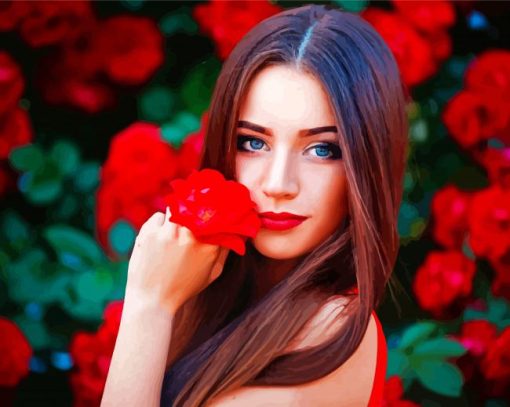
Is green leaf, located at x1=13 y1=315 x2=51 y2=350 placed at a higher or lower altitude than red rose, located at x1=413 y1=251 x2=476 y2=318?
lower

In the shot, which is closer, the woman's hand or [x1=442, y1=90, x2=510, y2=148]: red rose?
the woman's hand

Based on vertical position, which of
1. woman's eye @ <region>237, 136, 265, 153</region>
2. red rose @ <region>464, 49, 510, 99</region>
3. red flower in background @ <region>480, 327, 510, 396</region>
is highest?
red rose @ <region>464, 49, 510, 99</region>

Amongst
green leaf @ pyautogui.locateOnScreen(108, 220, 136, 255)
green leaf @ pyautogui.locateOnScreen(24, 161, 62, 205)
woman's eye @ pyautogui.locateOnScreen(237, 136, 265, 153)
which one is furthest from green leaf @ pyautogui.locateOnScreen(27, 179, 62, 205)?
woman's eye @ pyautogui.locateOnScreen(237, 136, 265, 153)

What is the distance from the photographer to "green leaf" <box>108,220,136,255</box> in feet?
4.17

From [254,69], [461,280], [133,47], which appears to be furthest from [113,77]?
[461,280]

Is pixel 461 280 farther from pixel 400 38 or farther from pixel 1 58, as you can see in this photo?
pixel 1 58

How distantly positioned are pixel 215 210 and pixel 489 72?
0.49 meters

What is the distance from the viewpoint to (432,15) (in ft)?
4.22

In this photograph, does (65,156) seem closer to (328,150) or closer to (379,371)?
(328,150)

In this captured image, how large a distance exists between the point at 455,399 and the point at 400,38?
0.54m

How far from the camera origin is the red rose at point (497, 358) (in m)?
1.29

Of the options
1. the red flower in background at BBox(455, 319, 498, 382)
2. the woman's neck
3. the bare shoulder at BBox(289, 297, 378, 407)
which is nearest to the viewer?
the bare shoulder at BBox(289, 297, 378, 407)

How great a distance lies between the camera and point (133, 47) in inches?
50.6

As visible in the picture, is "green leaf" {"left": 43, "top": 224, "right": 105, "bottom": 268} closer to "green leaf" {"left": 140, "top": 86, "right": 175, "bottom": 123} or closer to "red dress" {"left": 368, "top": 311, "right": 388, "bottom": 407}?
A: "green leaf" {"left": 140, "top": 86, "right": 175, "bottom": 123}
